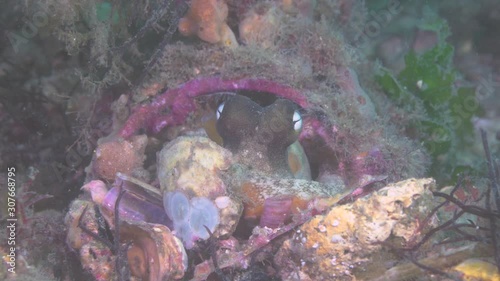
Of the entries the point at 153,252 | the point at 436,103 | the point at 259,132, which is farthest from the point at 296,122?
the point at 436,103

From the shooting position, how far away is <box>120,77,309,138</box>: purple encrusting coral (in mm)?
3088

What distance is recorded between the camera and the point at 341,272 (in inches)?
78.5

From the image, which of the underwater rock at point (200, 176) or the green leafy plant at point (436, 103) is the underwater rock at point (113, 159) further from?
the green leafy plant at point (436, 103)

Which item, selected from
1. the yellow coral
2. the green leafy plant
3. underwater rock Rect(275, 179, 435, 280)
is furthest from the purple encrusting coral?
the green leafy plant

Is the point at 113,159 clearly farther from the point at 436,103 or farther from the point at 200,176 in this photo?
the point at 436,103

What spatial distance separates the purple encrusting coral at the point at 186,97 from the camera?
3.09m

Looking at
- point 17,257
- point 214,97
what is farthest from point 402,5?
point 17,257

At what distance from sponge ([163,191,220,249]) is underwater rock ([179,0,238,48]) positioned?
5.64ft

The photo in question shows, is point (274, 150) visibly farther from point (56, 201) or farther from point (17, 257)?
point (56, 201)

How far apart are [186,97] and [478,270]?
2.40m

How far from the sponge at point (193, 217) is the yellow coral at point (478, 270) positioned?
1384mm

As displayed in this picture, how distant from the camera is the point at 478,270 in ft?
5.46

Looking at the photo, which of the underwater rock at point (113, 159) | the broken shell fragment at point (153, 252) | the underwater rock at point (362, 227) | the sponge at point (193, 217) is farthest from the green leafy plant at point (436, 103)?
the broken shell fragment at point (153, 252)

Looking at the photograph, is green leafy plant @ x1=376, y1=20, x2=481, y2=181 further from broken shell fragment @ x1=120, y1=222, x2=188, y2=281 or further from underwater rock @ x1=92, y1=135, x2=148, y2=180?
broken shell fragment @ x1=120, y1=222, x2=188, y2=281
